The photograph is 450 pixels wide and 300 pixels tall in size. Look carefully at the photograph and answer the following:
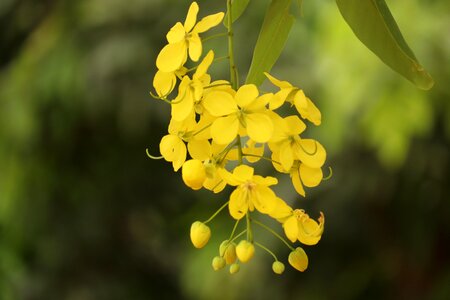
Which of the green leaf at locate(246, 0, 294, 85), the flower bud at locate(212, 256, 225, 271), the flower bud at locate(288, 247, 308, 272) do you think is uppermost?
the green leaf at locate(246, 0, 294, 85)

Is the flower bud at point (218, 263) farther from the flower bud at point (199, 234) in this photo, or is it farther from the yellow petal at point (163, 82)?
the yellow petal at point (163, 82)

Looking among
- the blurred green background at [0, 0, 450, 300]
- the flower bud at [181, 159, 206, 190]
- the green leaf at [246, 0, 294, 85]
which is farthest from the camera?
the blurred green background at [0, 0, 450, 300]

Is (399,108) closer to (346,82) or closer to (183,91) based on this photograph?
(346,82)

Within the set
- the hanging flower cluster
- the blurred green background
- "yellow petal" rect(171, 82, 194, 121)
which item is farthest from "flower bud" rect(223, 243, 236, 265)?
the blurred green background

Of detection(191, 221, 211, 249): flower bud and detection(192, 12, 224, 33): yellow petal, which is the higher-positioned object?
detection(192, 12, 224, 33): yellow petal

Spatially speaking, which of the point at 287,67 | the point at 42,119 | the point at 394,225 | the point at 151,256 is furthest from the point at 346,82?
the point at 151,256

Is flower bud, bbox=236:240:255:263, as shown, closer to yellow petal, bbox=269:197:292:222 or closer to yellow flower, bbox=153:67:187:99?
yellow petal, bbox=269:197:292:222

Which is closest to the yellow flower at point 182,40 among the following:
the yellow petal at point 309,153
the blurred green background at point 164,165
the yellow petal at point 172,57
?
the yellow petal at point 172,57
